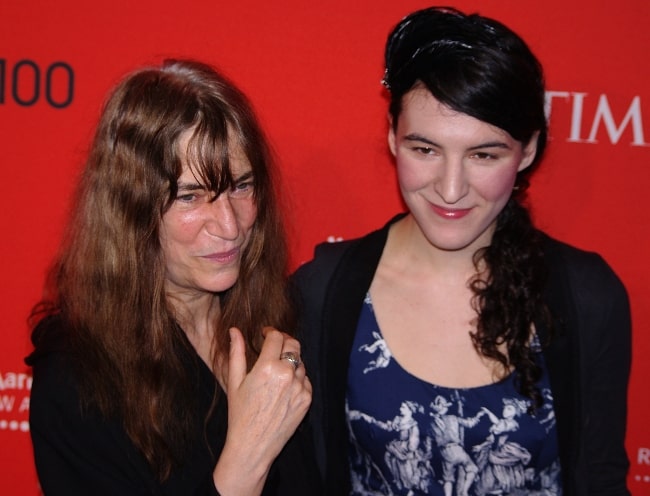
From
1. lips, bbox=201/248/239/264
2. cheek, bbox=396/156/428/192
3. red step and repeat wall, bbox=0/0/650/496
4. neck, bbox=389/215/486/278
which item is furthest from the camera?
red step and repeat wall, bbox=0/0/650/496

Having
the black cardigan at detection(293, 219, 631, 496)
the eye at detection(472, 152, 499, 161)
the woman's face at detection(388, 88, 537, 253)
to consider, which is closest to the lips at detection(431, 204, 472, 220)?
the woman's face at detection(388, 88, 537, 253)

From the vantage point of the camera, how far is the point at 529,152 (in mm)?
1591

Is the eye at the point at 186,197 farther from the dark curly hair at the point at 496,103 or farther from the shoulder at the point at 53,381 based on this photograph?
the dark curly hair at the point at 496,103

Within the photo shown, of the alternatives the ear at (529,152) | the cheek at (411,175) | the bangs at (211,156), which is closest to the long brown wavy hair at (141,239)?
the bangs at (211,156)

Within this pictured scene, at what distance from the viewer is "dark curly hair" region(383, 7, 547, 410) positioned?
146 cm

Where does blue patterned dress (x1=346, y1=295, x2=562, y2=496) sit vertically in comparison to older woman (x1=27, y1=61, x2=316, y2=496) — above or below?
below

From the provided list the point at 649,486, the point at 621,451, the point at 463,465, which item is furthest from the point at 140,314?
the point at 649,486

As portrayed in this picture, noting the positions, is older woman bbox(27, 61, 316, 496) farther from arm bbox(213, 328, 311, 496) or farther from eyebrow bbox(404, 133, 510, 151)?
eyebrow bbox(404, 133, 510, 151)

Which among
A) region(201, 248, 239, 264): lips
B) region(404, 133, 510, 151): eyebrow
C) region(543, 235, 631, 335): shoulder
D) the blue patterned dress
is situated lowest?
the blue patterned dress

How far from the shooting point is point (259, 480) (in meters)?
1.36

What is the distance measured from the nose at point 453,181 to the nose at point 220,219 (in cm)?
42

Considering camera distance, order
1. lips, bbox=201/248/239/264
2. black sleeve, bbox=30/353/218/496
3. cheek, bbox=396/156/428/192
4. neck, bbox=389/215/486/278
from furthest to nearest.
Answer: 1. neck, bbox=389/215/486/278
2. cheek, bbox=396/156/428/192
3. lips, bbox=201/248/239/264
4. black sleeve, bbox=30/353/218/496

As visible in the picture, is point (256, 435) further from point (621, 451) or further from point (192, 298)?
point (621, 451)

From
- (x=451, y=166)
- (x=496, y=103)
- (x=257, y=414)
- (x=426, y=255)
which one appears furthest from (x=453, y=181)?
(x=257, y=414)
